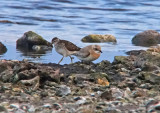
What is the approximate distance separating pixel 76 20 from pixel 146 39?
4449mm

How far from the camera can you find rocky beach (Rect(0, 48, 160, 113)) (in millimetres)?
7445

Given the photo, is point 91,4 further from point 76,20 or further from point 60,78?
point 60,78

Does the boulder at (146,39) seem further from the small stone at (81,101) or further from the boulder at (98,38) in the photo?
the small stone at (81,101)

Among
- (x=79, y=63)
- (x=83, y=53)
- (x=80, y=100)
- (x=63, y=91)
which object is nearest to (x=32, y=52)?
(x=83, y=53)

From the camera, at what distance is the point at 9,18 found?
20344 millimetres

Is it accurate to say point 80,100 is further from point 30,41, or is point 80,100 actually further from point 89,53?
point 30,41

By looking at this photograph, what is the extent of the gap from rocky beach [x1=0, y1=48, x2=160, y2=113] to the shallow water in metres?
2.93

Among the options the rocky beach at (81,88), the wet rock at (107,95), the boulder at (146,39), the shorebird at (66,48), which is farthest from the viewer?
the boulder at (146,39)

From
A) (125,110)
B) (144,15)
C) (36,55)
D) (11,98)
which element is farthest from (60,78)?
(144,15)

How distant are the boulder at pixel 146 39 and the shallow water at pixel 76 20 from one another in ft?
0.95

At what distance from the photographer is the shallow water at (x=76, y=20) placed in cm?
1549

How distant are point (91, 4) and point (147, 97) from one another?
17.0 metres

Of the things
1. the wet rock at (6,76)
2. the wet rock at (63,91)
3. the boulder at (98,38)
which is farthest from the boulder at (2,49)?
the wet rock at (63,91)

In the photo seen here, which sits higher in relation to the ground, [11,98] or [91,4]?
[91,4]
